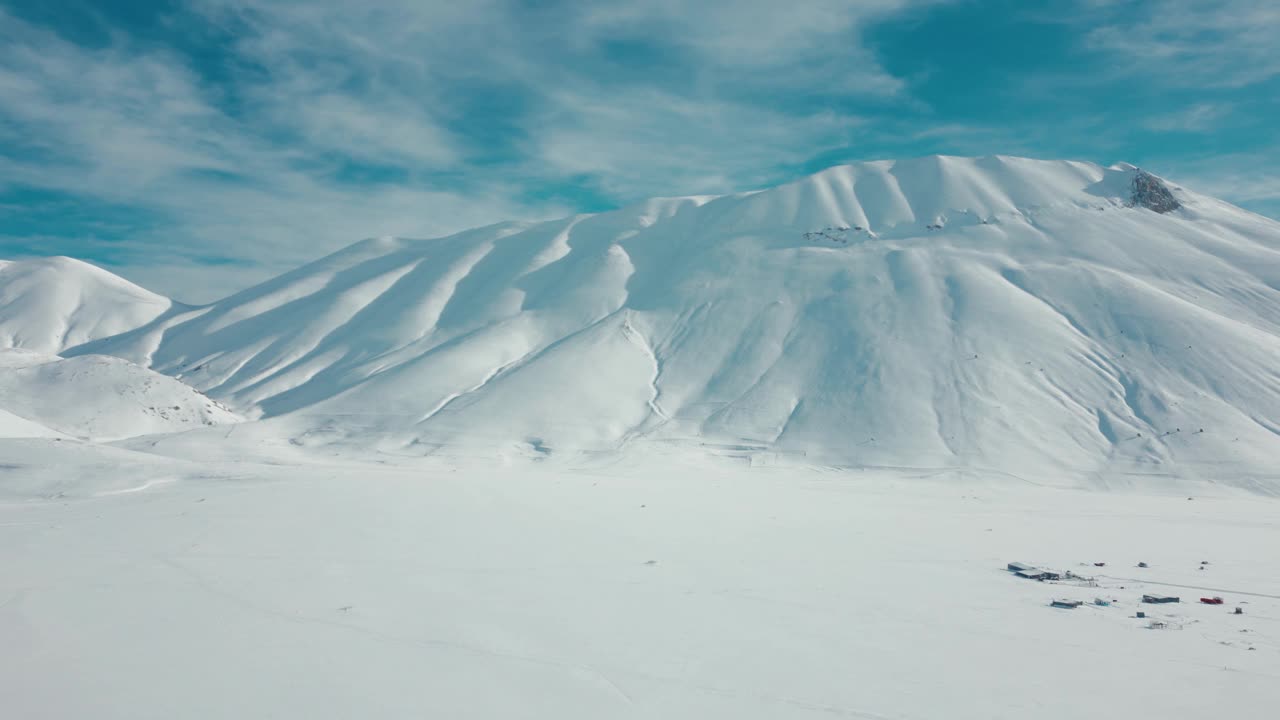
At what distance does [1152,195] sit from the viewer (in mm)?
65750

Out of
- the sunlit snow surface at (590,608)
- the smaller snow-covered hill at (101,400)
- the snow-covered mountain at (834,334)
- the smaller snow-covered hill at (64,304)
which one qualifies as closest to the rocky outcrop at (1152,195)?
the snow-covered mountain at (834,334)

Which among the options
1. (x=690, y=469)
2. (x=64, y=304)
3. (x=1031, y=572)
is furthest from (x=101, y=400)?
(x=64, y=304)

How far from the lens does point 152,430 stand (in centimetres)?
4541

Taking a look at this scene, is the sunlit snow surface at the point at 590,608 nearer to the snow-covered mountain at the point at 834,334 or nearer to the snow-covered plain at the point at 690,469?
the snow-covered plain at the point at 690,469

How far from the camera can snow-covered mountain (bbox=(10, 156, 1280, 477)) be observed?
1695 inches

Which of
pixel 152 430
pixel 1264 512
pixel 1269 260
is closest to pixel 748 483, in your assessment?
pixel 1264 512

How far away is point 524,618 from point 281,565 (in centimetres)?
652

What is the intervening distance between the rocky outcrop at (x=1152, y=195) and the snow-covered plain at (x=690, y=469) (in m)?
0.58

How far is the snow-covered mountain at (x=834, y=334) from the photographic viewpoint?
43062 mm

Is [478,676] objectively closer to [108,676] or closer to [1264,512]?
[108,676]

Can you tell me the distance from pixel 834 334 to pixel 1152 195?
33.6m

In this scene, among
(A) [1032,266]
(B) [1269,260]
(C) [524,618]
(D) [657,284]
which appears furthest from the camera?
(D) [657,284]

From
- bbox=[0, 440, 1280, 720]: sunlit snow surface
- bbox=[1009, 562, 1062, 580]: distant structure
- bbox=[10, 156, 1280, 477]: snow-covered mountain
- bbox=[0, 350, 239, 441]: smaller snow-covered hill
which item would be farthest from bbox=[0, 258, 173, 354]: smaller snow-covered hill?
bbox=[1009, 562, 1062, 580]: distant structure

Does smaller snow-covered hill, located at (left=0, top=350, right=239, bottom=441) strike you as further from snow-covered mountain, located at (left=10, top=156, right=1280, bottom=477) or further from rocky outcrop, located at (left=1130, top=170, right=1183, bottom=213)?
rocky outcrop, located at (left=1130, top=170, right=1183, bottom=213)
